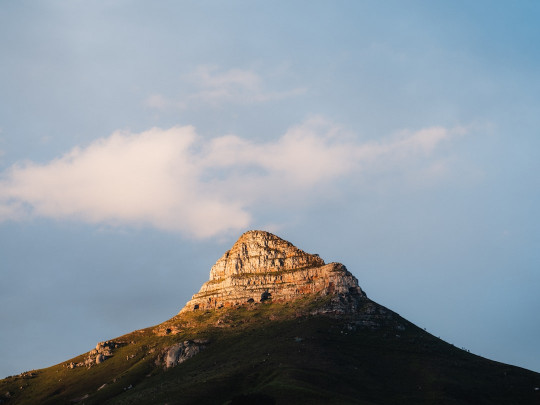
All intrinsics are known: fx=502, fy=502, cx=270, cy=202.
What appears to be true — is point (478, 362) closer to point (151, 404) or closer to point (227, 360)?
point (227, 360)

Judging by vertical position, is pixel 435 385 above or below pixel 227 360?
below

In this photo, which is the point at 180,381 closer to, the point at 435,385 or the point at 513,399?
the point at 435,385

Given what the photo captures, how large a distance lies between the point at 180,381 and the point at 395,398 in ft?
258

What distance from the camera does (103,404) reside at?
197m

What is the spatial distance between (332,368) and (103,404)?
9294 centimetres

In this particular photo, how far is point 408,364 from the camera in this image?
186 metres

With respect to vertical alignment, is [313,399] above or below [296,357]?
below

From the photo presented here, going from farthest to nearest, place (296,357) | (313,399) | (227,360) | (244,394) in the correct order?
(227,360) < (296,357) < (244,394) < (313,399)

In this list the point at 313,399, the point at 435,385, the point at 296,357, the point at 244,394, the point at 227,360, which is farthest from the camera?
the point at 227,360

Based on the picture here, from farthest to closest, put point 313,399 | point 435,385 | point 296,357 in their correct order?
point 296,357
point 435,385
point 313,399

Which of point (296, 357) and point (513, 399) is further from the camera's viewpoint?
point (296, 357)

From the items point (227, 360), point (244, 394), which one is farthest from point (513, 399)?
point (227, 360)

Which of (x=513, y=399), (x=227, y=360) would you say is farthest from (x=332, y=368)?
(x=513, y=399)

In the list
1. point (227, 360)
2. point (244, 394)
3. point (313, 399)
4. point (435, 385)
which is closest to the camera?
point (313, 399)
